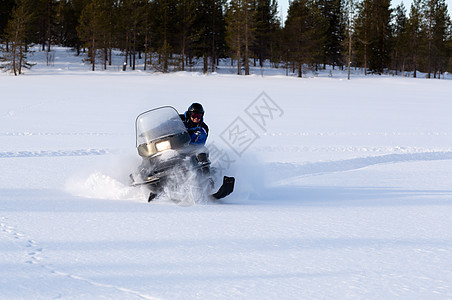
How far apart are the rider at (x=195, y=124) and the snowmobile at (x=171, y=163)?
259 millimetres

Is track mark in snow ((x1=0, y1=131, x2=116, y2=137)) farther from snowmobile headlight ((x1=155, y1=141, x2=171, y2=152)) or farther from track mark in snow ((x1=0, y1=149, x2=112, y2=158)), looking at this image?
snowmobile headlight ((x1=155, y1=141, x2=171, y2=152))

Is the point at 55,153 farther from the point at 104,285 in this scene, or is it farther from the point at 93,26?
the point at 93,26

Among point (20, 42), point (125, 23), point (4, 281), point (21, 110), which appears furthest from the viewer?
point (125, 23)

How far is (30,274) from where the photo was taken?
3629mm

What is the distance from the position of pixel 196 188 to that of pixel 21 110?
1621 cm

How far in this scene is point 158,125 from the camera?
652cm

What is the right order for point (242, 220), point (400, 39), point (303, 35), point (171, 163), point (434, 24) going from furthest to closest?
point (400, 39), point (434, 24), point (303, 35), point (171, 163), point (242, 220)

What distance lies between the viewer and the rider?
6875 millimetres

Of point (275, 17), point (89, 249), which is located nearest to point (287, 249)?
point (89, 249)

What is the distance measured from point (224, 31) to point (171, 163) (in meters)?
53.8

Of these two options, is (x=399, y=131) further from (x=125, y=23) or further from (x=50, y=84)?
(x=125, y=23)

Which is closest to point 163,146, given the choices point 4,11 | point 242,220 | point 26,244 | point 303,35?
point 242,220

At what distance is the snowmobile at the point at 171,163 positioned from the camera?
6152mm

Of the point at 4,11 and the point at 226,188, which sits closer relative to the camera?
the point at 226,188
